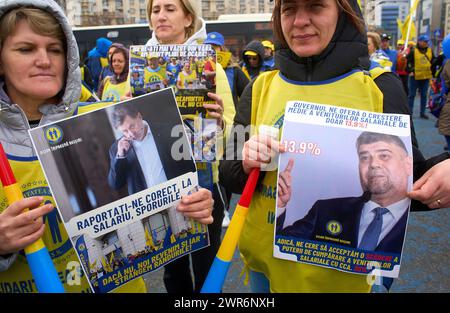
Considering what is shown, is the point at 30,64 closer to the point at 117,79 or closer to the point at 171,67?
the point at 171,67

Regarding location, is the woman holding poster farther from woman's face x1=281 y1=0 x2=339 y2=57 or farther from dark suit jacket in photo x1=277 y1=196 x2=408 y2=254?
dark suit jacket in photo x1=277 y1=196 x2=408 y2=254

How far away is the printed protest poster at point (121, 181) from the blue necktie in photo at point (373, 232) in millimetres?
544

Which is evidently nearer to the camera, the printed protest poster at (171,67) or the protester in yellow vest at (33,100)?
the protester in yellow vest at (33,100)

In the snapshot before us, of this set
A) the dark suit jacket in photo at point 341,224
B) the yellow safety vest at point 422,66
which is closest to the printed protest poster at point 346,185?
the dark suit jacket in photo at point 341,224

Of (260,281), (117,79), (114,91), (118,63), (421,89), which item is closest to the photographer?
(260,281)

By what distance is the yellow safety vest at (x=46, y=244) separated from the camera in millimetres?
1222

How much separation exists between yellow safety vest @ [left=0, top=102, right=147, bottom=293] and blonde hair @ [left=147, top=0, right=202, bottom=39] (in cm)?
122

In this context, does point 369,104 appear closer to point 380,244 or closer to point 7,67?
point 380,244

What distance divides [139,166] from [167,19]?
1187mm

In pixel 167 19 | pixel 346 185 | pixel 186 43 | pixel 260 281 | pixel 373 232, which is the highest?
pixel 167 19

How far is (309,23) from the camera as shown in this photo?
4.24 ft

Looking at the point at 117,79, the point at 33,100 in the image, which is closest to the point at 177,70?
the point at 33,100

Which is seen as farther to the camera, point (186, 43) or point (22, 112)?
point (186, 43)

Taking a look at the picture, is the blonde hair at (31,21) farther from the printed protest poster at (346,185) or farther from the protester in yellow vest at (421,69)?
the protester in yellow vest at (421,69)
